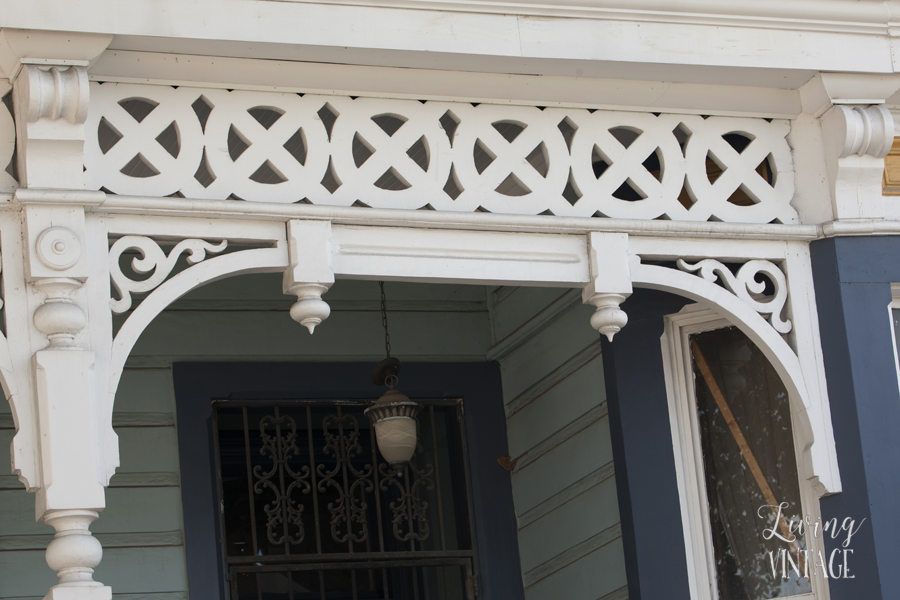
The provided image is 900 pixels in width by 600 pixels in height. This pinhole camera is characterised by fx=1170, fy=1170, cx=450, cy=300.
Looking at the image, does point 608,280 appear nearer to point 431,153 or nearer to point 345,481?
point 431,153

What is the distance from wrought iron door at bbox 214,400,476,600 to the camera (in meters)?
4.84

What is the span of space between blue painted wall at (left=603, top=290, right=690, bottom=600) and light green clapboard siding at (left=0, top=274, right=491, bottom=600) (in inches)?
41.9

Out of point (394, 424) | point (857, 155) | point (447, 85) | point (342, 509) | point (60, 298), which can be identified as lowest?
point (342, 509)

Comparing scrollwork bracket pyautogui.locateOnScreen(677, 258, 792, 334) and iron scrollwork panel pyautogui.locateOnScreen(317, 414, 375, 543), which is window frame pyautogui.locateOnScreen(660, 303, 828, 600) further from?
iron scrollwork panel pyautogui.locateOnScreen(317, 414, 375, 543)

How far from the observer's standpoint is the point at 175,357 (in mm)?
4801

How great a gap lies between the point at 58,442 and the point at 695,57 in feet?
7.48

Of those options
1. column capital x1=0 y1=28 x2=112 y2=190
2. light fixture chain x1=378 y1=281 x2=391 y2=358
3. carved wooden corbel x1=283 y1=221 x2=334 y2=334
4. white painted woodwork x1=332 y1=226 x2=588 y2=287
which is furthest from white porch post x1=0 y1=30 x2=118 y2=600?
light fixture chain x1=378 y1=281 x2=391 y2=358

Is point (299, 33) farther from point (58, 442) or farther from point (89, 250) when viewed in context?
point (58, 442)

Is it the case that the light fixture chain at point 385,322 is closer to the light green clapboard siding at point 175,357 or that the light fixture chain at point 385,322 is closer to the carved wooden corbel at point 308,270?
the light green clapboard siding at point 175,357

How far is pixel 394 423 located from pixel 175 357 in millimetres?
953

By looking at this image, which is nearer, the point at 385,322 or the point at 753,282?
the point at 753,282

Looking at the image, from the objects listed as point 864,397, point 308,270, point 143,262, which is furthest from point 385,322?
point 864,397

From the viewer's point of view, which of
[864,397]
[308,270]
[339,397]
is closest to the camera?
[308,270]

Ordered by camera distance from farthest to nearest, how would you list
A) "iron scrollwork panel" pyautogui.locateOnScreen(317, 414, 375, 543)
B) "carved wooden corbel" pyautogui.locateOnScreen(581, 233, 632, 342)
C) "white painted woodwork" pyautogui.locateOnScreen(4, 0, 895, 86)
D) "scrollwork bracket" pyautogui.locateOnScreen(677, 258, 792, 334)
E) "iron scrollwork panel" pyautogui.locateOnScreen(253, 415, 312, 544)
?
1. "iron scrollwork panel" pyautogui.locateOnScreen(317, 414, 375, 543)
2. "iron scrollwork panel" pyautogui.locateOnScreen(253, 415, 312, 544)
3. "scrollwork bracket" pyautogui.locateOnScreen(677, 258, 792, 334)
4. "carved wooden corbel" pyautogui.locateOnScreen(581, 233, 632, 342)
5. "white painted woodwork" pyautogui.locateOnScreen(4, 0, 895, 86)
